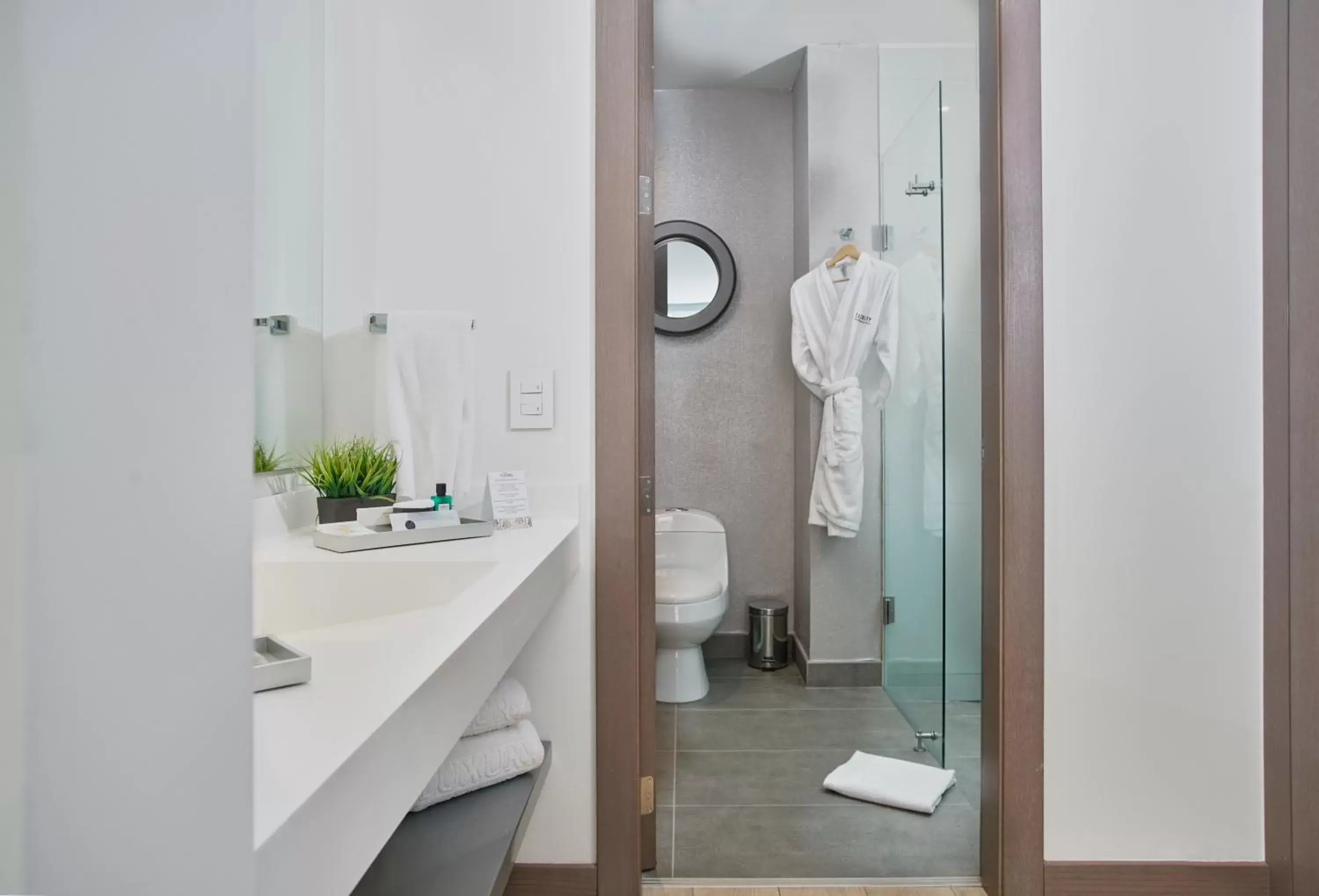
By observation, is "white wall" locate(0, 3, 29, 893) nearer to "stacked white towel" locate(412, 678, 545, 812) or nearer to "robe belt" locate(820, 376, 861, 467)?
"stacked white towel" locate(412, 678, 545, 812)

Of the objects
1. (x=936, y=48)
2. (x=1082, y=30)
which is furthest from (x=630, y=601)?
(x=936, y=48)

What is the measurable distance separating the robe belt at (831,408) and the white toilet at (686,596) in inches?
21.5

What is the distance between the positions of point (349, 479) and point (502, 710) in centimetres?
49

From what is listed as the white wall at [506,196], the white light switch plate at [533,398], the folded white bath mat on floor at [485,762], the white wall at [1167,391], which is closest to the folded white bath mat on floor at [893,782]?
the white wall at [1167,391]

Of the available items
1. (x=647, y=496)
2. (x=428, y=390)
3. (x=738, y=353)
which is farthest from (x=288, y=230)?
(x=738, y=353)

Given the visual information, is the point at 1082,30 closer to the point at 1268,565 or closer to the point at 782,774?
the point at 1268,565

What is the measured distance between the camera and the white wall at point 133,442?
181 mm

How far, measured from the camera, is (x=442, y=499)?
4.21 ft

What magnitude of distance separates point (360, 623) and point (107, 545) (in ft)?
2.50

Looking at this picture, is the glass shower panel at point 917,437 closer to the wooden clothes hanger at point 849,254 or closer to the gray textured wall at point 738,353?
the wooden clothes hanger at point 849,254

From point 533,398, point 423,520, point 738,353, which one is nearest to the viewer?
point 423,520

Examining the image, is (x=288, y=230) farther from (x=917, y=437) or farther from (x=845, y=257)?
(x=845, y=257)

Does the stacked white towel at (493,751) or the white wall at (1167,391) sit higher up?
the white wall at (1167,391)

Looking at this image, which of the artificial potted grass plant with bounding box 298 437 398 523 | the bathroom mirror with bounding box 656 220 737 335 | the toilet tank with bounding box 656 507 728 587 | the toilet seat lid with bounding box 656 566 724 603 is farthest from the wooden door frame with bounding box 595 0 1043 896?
the bathroom mirror with bounding box 656 220 737 335
